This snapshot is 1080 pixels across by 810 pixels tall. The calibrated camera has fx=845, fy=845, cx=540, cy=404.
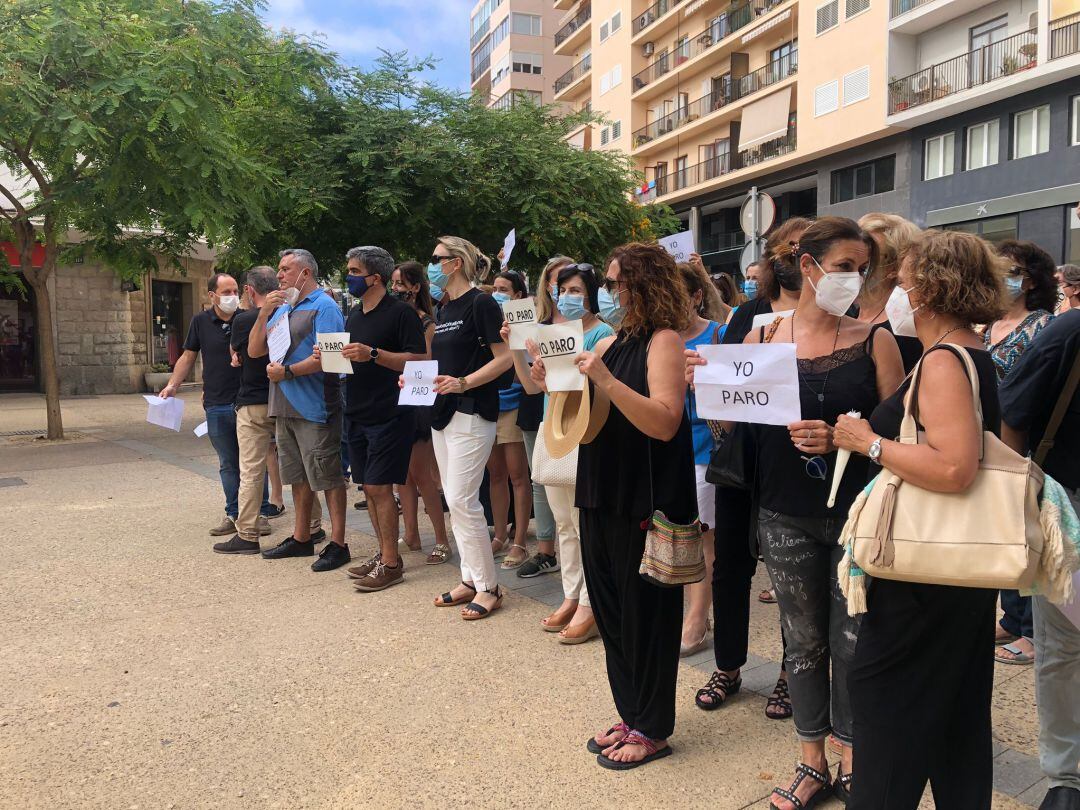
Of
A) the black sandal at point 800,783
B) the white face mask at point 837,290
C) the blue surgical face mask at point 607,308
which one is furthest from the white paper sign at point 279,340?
the black sandal at point 800,783

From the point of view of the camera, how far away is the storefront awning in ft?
102

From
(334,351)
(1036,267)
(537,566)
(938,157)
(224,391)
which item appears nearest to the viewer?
(1036,267)

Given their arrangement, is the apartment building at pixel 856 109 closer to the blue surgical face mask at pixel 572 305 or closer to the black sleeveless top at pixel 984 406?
the blue surgical face mask at pixel 572 305

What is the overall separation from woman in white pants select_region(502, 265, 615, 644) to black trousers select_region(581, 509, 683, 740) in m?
1.12

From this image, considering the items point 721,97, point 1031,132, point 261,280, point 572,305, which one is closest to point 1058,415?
point 572,305

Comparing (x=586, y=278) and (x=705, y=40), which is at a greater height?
(x=705, y=40)

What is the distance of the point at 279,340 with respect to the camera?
583 cm

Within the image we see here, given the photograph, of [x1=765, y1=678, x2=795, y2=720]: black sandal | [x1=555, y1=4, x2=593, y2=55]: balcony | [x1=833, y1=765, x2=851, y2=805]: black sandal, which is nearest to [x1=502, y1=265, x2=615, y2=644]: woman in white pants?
[x1=765, y1=678, x2=795, y2=720]: black sandal

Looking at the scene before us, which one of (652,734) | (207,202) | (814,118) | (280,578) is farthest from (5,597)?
(814,118)

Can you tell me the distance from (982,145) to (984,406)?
83.8 feet

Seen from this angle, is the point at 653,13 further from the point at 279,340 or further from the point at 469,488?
the point at 469,488

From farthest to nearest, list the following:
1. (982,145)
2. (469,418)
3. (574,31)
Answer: (574,31) < (982,145) < (469,418)

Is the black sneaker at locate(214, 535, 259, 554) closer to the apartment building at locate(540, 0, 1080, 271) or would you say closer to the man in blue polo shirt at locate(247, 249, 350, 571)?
the man in blue polo shirt at locate(247, 249, 350, 571)

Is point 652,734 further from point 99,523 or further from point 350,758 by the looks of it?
point 99,523
